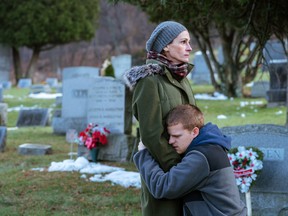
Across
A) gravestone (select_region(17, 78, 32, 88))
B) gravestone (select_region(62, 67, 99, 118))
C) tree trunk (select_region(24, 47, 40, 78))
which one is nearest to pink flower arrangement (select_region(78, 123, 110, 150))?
gravestone (select_region(62, 67, 99, 118))

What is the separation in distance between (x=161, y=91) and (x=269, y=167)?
255 centimetres

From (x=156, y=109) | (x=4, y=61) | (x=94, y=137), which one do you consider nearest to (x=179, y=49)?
(x=156, y=109)

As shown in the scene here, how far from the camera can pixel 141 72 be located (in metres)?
3.04

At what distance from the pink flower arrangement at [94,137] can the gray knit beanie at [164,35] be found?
606 centimetres

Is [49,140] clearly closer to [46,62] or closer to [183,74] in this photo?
[183,74]

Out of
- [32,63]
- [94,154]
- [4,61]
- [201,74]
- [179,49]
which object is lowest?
[94,154]

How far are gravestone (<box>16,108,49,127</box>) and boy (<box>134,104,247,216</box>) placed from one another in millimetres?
13035

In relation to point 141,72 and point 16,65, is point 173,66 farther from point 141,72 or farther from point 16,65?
point 16,65

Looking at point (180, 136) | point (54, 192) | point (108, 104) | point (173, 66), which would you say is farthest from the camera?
point (108, 104)

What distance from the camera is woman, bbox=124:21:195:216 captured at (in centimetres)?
296

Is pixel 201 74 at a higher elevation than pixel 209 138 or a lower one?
lower

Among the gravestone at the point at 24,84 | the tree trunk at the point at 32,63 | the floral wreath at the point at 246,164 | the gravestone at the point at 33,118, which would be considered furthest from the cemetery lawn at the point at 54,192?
the tree trunk at the point at 32,63

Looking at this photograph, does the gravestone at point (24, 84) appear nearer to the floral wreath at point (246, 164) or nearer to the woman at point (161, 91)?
the floral wreath at point (246, 164)

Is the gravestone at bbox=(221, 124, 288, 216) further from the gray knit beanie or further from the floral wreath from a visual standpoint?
the gray knit beanie
